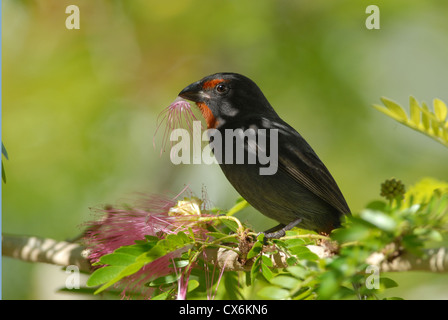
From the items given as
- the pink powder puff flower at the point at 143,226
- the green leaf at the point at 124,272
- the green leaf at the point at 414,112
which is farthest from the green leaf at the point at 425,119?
the green leaf at the point at 124,272

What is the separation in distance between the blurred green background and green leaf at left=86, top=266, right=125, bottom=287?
2512 millimetres

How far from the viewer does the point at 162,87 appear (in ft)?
18.0

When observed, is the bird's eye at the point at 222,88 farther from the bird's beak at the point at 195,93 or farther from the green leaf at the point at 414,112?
the green leaf at the point at 414,112

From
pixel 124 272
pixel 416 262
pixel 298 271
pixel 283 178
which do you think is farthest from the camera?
pixel 283 178

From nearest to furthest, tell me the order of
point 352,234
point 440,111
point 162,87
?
point 352,234, point 440,111, point 162,87

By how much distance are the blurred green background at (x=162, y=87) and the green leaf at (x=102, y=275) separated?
2.51 meters

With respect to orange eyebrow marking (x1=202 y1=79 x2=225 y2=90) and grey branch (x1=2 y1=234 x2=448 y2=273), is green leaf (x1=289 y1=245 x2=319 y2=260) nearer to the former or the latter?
grey branch (x1=2 y1=234 x2=448 y2=273)

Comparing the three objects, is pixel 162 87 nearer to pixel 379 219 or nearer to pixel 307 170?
pixel 307 170

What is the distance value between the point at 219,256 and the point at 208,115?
1.06 meters

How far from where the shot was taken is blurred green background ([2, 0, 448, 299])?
15.7 ft

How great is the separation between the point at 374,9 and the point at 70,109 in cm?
293

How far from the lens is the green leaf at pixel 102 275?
1.92 meters

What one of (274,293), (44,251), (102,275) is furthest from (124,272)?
(44,251)
